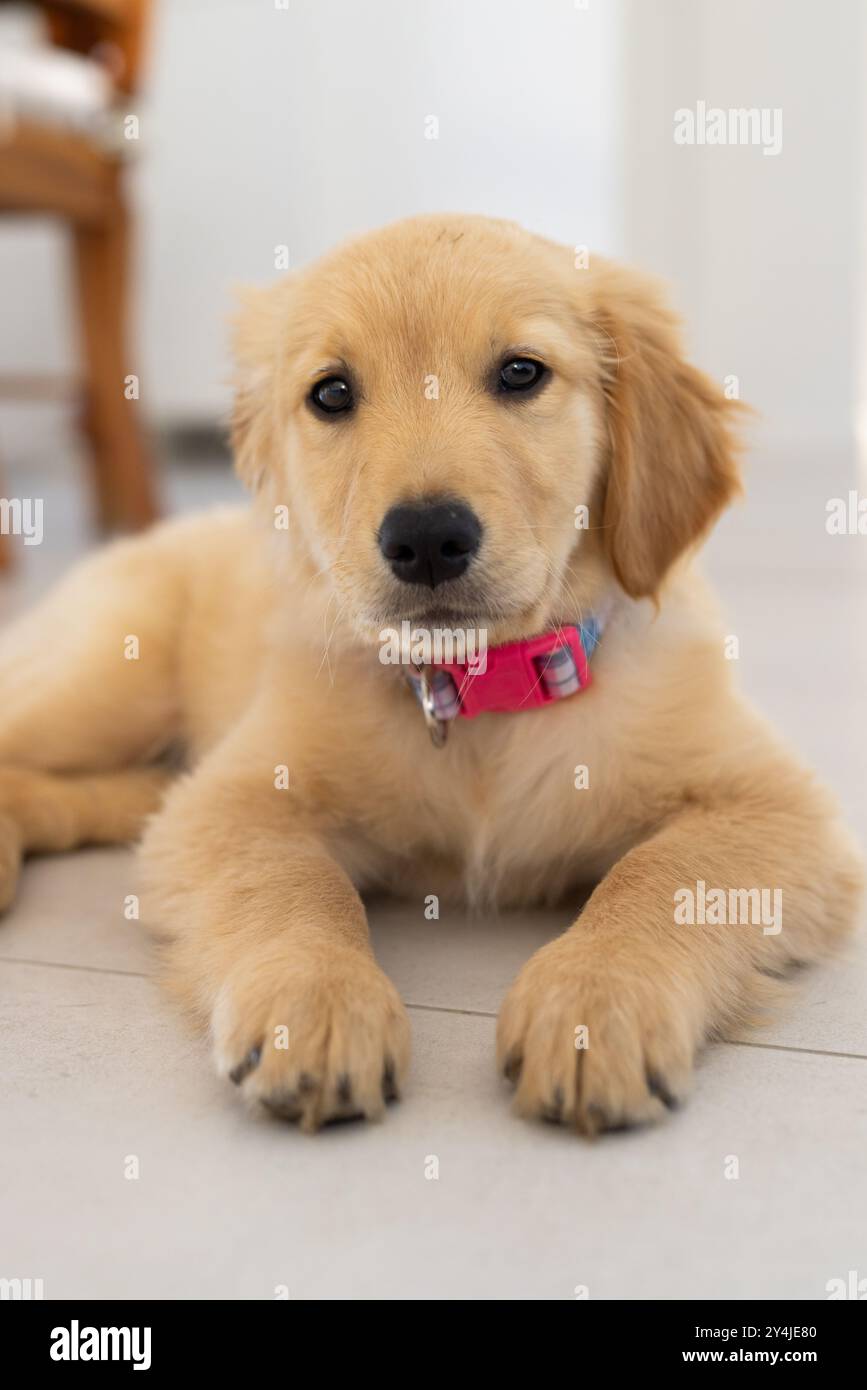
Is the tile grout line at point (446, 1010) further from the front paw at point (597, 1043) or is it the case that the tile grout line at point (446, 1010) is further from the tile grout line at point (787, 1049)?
the front paw at point (597, 1043)

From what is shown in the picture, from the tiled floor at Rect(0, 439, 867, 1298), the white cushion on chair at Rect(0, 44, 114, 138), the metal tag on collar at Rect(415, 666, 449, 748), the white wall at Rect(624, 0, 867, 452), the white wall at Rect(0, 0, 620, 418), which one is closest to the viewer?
the tiled floor at Rect(0, 439, 867, 1298)

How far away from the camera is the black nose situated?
1.58m

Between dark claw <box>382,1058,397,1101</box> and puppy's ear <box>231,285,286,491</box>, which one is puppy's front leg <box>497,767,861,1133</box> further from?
puppy's ear <box>231,285,286,491</box>

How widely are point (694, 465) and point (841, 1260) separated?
1.15 m

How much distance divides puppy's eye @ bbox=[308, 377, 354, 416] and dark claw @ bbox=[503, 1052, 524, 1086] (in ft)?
2.98

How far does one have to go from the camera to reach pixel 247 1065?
1.42 meters

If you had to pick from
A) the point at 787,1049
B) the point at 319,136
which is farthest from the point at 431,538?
the point at 319,136

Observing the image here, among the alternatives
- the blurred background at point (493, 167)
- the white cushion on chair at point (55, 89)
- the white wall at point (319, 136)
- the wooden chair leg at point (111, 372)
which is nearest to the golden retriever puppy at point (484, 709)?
the white cushion on chair at point (55, 89)

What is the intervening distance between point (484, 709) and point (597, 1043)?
681 millimetres

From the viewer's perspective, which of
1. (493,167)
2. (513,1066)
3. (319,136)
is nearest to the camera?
(513,1066)

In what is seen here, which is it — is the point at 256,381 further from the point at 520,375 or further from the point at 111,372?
the point at 111,372

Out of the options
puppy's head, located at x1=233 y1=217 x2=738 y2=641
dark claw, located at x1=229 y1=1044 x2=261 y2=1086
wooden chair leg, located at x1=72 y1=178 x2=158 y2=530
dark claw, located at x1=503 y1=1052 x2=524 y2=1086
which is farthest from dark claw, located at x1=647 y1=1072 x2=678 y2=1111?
wooden chair leg, located at x1=72 y1=178 x2=158 y2=530
